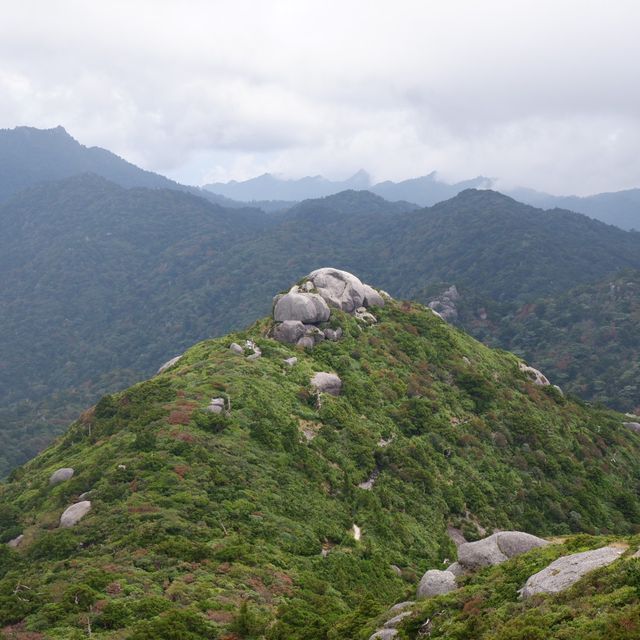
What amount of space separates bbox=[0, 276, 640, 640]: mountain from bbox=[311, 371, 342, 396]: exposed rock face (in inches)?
15.3

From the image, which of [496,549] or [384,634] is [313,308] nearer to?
[496,549]

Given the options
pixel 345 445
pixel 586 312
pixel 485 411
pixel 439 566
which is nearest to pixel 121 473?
pixel 345 445

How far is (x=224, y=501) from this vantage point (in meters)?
36.2

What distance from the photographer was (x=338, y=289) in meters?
73.3

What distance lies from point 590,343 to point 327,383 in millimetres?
143956

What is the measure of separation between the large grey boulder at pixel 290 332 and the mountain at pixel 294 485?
161 cm

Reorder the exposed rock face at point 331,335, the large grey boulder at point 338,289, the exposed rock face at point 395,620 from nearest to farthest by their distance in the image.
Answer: the exposed rock face at point 395,620
the exposed rock face at point 331,335
the large grey boulder at point 338,289

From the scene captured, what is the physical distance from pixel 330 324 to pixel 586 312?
501 ft

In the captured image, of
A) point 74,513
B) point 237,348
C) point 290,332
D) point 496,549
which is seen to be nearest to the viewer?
point 496,549

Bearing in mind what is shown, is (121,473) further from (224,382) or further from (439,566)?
(439,566)

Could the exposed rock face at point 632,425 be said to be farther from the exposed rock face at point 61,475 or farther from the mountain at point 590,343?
the exposed rock face at point 61,475

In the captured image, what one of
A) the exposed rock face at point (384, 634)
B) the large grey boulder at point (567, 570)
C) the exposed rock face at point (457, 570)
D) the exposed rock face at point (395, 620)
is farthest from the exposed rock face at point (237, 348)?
the large grey boulder at point (567, 570)

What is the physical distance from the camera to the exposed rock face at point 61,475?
40.8 meters

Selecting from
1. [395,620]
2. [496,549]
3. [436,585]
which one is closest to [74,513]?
[395,620]
